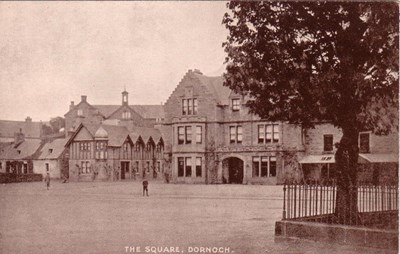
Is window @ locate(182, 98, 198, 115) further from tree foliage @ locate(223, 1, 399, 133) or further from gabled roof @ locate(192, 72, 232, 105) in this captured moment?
tree foliage @ locate(223, 1, 399, 133)

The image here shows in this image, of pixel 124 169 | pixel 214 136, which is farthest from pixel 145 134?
pixel 214 136

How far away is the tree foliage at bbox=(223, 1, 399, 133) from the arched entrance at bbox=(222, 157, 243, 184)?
27.5 metres

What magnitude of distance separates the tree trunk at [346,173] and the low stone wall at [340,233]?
0.76 m

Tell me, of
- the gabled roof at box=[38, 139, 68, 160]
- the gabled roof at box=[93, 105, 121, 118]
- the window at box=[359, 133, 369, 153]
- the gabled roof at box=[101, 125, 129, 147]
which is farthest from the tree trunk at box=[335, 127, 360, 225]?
the gabled roof at box=[93, 105, 121, 118]

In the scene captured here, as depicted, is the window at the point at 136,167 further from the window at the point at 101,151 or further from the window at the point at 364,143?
the window at the point at 364,143

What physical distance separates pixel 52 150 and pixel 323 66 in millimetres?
44711

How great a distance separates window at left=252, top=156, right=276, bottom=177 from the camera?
36.2m

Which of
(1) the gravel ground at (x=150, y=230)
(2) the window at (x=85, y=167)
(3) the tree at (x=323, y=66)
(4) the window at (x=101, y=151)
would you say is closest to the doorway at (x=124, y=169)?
(4) the window at (x=101, y=151)

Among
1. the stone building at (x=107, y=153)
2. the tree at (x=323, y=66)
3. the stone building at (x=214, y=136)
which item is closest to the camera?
the tree at (x=323, y=66)

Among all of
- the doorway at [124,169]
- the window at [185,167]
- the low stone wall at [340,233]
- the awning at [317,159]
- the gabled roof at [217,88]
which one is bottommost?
Result: the doorway at [124,169]

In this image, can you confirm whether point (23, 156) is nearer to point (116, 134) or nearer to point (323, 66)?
point (116, 134)

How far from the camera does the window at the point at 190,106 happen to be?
3878 cm

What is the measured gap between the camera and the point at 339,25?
10.4 m

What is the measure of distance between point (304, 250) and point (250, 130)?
2847cm
